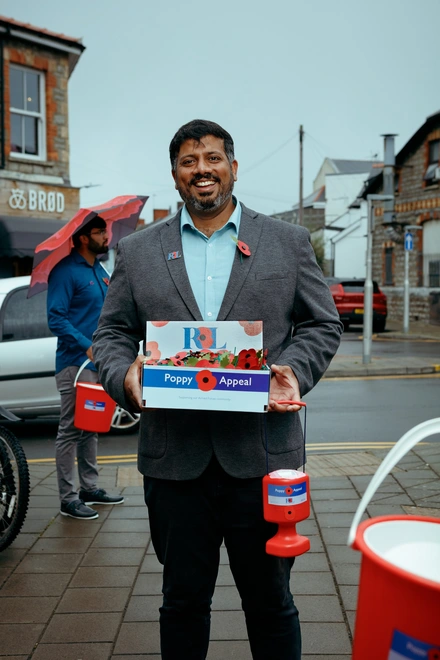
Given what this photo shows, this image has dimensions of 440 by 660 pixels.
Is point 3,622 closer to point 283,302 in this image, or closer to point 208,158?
point 283,302

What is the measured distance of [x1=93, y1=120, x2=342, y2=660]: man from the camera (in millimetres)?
2479

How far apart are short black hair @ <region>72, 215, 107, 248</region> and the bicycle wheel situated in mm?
1494

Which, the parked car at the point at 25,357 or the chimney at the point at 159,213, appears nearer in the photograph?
the parked car at the point at 25,357

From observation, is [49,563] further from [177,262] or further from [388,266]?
[388,266]

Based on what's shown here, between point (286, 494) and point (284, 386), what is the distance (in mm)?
327

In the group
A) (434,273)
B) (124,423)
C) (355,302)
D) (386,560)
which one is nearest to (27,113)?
(355,302)

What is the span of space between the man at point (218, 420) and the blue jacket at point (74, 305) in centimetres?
272

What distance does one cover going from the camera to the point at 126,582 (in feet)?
12.9

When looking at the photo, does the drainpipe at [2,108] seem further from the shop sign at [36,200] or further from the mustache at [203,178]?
the mustache at [203,178]

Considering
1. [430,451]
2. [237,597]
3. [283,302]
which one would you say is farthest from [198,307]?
[430,451]

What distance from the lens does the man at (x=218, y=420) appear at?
97.6 inches

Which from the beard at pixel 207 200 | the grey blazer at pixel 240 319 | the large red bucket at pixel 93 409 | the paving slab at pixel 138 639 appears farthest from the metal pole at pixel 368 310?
the beard at pixel 207 200

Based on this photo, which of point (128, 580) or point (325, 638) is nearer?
point (325, 638)

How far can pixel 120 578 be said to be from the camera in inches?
157
